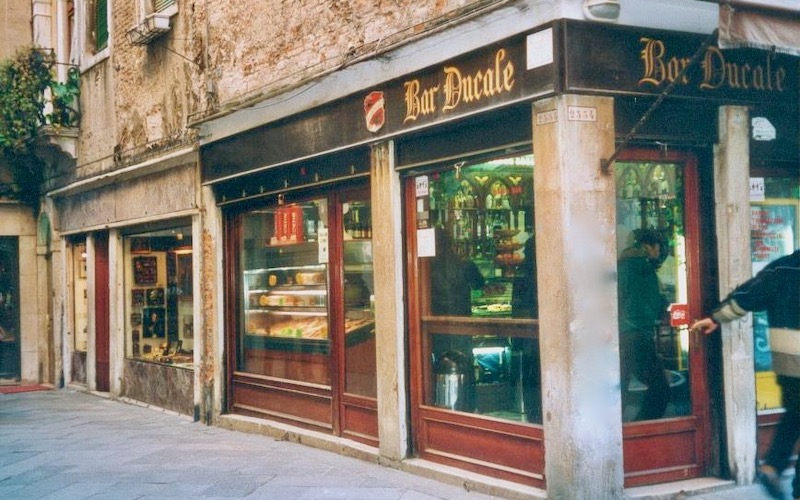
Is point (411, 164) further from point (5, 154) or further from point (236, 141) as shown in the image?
point (5, 154)

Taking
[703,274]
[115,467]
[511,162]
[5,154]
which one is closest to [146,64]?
[5,154]

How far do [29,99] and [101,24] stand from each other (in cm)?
165

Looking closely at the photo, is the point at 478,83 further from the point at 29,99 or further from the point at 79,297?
the point at 79,297

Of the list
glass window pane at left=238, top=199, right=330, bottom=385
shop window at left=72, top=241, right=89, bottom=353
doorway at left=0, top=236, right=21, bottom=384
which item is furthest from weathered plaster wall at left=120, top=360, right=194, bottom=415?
doorway at left=0, top=236, right=21, bottom=384

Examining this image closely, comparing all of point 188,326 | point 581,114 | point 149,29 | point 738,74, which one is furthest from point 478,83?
point 188,326

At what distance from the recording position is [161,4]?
11727mm

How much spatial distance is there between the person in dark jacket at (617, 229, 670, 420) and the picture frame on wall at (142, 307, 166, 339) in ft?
25.1

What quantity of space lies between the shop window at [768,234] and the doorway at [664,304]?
0.58 m

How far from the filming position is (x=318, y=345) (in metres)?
9.04

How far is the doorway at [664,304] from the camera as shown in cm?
643

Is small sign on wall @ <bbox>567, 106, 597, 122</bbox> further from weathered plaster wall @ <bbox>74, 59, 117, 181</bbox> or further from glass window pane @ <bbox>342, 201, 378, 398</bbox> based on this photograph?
weathered plaster wall @ <bbox>74, 59, 117, 181</bbox>

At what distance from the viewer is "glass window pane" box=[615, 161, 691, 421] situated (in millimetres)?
6484

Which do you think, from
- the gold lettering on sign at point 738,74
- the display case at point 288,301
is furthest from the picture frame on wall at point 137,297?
the gold lettering on sign at point 738,74

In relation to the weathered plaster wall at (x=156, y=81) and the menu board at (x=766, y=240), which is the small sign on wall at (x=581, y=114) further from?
the weathered plaster wall at (x=156, y=81)
